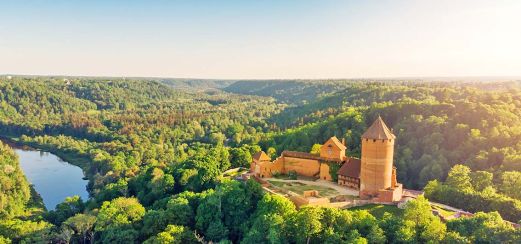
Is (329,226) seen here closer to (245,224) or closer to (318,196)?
(318,196)

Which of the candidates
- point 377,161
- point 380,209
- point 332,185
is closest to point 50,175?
point 332,185

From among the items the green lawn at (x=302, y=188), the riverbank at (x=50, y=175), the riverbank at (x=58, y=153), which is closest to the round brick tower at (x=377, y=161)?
the green lawn at (x=302, y=188)

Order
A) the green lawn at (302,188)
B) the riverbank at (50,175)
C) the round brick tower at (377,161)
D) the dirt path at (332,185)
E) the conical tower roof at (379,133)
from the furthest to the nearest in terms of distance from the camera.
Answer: the riverbank at (50,175) → the dirt path at (332,185) → the green lawn at (302,188) → the round brick tower at (377,161) → the conical tower roof at (379,133)

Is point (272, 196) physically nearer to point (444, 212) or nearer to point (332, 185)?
point (332, 185)

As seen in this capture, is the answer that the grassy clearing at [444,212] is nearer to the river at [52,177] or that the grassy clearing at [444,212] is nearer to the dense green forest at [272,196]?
the dense green forest at [272,196]

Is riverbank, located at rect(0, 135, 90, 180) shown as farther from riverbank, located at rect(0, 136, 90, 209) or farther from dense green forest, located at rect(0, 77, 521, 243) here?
dense green forest, located at rect(0, 77, 521, 243)

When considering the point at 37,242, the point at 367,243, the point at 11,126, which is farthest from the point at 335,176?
the point at 11,126
